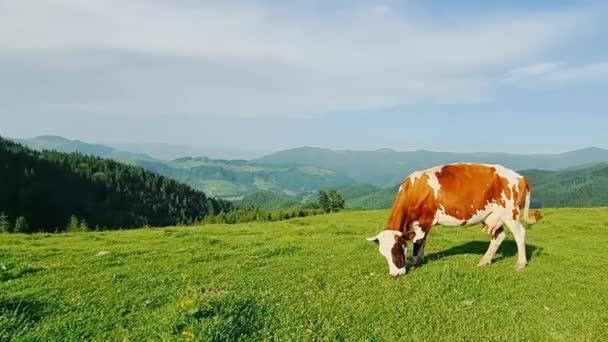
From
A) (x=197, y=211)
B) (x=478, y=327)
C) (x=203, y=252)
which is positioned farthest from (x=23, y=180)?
(x=478, y=327)

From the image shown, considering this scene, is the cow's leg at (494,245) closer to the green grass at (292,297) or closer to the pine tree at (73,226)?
the green grass at (292,297)

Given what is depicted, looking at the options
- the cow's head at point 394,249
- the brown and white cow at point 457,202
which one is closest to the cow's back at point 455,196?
the brown and white cow at point 457,202

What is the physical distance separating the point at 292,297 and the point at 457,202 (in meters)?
6.78

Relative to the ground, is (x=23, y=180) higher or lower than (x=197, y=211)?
higher

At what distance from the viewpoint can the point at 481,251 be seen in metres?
18.8

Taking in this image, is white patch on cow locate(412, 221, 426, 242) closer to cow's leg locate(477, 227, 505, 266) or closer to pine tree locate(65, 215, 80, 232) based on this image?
cow's leg locate(477, 227, 505, 266)

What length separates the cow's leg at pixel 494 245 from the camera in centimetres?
1586

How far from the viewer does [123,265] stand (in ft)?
49.4

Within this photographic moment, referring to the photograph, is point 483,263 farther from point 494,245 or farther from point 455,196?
point 455,196

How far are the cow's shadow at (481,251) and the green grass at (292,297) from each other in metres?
0.20

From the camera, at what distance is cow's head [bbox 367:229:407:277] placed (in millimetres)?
13938

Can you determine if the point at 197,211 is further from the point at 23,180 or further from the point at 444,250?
the point at 444,250

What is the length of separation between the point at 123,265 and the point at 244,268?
3780mm

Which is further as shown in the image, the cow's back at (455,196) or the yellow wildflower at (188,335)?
the cow's back at (455,196)
